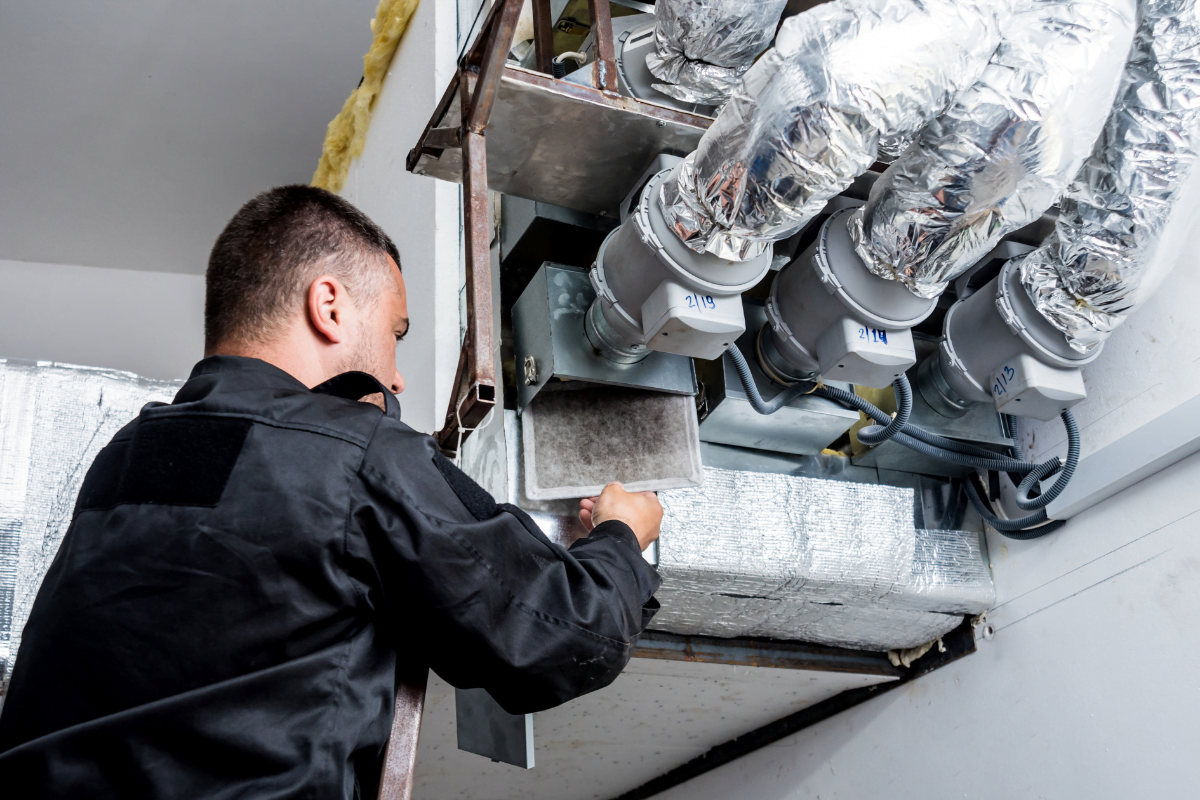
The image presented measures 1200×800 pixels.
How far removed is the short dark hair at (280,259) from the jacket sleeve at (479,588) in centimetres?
23

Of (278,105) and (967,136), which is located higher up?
(967,136)

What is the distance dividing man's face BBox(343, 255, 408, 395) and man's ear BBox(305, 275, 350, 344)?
20 mm

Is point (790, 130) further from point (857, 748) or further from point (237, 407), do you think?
point (857, 748)

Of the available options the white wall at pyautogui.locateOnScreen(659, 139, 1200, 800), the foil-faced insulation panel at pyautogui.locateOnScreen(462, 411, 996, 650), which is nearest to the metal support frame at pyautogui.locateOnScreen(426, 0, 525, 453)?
the foil-faced insulation panel at pyautogui.locateOnScreen(462, 411, 996, 650)

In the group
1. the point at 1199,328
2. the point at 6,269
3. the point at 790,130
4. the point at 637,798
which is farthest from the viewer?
the point at 6,269

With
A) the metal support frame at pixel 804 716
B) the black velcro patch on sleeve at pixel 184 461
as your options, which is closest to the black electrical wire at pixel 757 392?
the metal support frame at pixel 804 716

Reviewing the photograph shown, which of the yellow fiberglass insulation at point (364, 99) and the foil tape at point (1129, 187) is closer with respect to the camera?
the foil tape at point (1129, 187)

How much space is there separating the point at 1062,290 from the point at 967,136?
13.4 inches

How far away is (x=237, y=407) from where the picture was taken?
75 cm

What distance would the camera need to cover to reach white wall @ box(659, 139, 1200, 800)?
3.91ft

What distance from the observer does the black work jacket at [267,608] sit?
67cm

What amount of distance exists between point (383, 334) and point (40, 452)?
1.74 feet

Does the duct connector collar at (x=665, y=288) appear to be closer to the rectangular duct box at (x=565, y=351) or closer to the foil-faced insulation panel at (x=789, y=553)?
the rectangular duct box at (x=565, y=351)

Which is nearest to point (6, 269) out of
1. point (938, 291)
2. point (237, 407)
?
point (237, 407)
